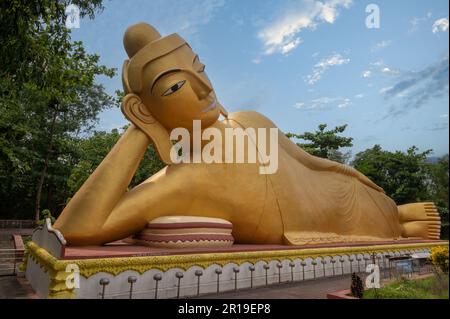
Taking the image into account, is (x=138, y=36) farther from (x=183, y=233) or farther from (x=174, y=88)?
(x=183, y=233)

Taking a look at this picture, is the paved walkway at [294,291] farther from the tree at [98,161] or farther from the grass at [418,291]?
the tree at [98,161]

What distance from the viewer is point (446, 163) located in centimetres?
405

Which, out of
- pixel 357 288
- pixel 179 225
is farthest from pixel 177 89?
pixel 357 288

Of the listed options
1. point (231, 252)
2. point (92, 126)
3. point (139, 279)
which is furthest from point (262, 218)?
point (92, 126)

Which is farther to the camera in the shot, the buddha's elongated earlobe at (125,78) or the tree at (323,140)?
the tree at (323,140)

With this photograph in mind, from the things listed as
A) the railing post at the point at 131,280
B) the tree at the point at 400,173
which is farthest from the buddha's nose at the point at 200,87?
the tree at the point at 400,173

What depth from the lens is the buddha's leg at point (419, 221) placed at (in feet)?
49.4

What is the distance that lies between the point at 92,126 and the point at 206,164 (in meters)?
24.0

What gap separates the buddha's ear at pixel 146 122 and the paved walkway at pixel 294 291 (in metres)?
3.86

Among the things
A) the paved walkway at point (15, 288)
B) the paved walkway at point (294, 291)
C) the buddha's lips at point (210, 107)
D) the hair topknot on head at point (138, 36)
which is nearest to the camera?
the paved walkway at point (15, 288)

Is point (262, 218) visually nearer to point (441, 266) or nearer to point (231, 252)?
point (231, 252)

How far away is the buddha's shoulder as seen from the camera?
11062 millimetres

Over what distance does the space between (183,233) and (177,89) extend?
362 cm

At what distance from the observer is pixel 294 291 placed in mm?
7637
